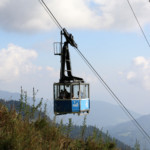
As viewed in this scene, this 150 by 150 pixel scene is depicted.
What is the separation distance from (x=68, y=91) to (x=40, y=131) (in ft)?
34.1

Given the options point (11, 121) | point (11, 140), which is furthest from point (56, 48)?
point (11, 140)

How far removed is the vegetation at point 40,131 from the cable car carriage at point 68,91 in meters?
8.36

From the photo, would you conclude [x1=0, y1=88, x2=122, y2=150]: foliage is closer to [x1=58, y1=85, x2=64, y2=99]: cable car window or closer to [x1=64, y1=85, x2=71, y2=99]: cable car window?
[x1=64, y1=85, x2=71, y2=99]: cable car window

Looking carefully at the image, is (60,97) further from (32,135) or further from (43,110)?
(32,135)

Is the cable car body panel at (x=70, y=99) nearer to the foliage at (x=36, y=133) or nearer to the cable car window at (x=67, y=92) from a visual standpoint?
the cable car window at (x=67, y=92)

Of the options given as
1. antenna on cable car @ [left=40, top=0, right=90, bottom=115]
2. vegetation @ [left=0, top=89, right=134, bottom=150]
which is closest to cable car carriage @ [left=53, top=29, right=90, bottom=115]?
antenna on cable car @ [left=40, top=0, right=90, bottom=115]

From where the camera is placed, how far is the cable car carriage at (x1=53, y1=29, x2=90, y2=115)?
1766 cm

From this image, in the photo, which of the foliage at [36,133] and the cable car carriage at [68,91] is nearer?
the foliage at [36,133]

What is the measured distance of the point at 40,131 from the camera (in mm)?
7762

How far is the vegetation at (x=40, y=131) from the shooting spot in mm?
6355

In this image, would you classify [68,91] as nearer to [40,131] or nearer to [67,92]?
[67,92]

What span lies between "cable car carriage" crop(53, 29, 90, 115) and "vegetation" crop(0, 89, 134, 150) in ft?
27.4

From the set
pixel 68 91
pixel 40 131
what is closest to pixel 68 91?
pixel 68 91

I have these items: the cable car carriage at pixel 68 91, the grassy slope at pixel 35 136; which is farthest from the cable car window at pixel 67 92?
the grassy slope at pixel 35 136
